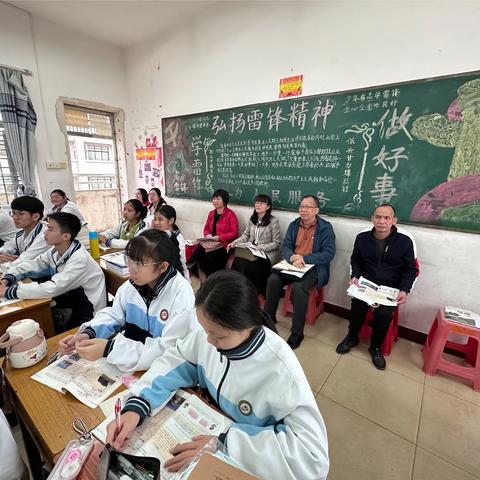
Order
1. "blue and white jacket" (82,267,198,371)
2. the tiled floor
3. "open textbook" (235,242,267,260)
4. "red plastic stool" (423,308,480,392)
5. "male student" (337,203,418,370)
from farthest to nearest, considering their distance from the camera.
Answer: "open textbook" (235,242,267,260) → "male student" (337,203,418,370) → "red plastic stool" (423,308,480,392) → the tiled floor → "blue and white jacket" (82,267,198,371)

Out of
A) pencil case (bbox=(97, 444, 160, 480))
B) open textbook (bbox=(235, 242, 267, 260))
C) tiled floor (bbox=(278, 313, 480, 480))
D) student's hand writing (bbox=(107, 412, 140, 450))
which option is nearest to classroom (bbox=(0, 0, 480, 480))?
tiled floor (bbox=(278, 313, 480, 480))

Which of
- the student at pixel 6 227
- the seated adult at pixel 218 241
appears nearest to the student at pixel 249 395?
the seated adult at pixel 218 241

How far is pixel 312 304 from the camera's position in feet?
8.23

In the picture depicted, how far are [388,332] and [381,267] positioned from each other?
1.74 feet

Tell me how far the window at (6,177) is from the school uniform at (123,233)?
66.1 inches

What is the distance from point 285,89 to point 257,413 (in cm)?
283

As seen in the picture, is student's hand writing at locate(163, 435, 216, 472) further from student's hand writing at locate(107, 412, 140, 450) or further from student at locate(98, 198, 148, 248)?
student at locate(98, 198, 148, 248)

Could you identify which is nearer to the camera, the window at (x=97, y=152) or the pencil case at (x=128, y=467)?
the pencil case at (x=128, y=467)

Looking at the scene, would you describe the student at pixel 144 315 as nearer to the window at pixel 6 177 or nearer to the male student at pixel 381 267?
the male student at pixel 381 267

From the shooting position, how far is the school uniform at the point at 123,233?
2.75m

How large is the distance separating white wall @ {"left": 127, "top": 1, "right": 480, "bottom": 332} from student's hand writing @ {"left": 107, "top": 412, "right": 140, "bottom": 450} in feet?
7.58

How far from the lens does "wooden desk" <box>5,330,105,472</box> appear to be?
72cm

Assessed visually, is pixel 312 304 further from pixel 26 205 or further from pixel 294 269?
pixel 26 205

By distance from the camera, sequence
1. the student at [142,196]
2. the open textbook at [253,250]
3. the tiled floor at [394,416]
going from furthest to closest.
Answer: the student at [142,196]
the open textbook at [253,250]
the tiled floor at [394,416]
